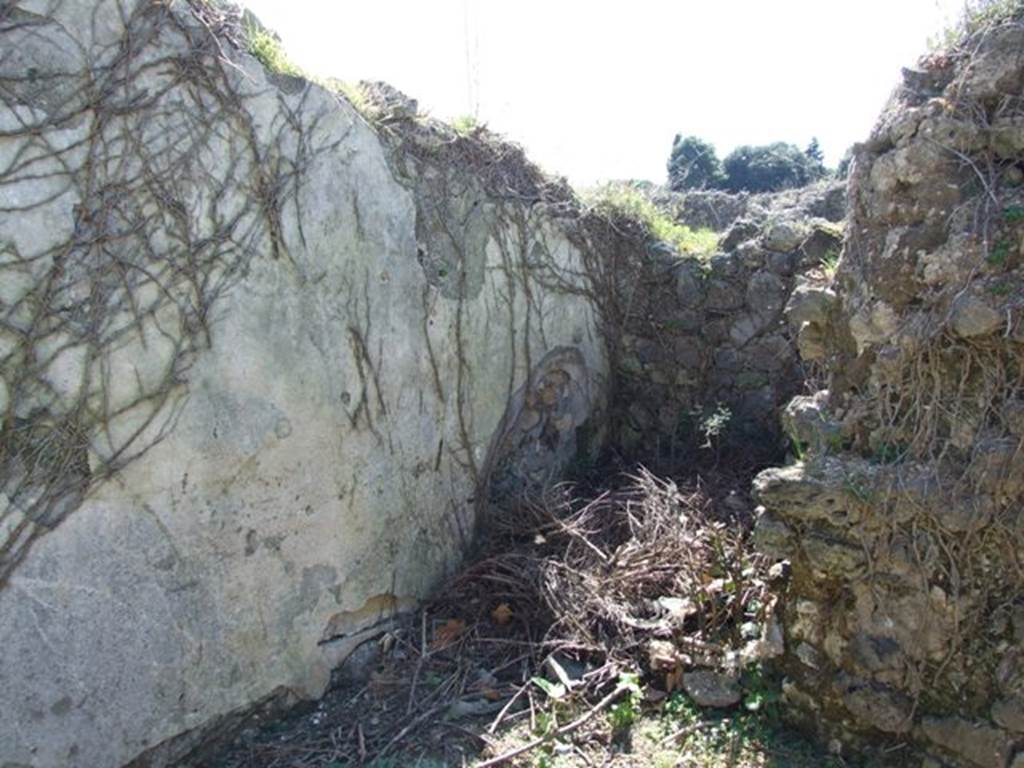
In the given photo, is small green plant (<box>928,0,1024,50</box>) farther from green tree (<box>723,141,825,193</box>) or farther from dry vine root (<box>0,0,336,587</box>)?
green tree (<box>723,141,825,193</box>)

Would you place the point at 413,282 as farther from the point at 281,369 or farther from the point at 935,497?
the point at 935,497

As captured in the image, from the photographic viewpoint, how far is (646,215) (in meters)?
5.59

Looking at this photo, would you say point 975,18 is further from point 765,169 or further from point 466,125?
point 765,169

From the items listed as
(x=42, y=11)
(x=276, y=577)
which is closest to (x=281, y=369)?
(x=276, y=577)

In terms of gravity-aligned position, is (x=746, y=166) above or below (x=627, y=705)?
above

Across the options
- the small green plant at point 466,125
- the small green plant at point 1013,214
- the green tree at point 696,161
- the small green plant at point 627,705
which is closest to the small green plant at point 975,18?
the small green plant at point 1013,214

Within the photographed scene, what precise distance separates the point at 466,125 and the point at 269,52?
1.29 metres

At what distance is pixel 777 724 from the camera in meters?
2.90

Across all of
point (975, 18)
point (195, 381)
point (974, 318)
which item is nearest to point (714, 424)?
point (974, 318)

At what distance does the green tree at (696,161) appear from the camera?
1364cm

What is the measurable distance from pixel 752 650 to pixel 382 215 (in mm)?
2358

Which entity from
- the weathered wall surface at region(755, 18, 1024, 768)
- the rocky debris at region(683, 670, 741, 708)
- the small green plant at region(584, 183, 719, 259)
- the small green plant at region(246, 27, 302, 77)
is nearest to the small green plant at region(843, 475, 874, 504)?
the weathered wall surface at region(755, 18, 1024, 768)

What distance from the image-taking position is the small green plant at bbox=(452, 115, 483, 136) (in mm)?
4398

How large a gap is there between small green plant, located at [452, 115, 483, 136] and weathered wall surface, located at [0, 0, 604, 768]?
0.36 m
